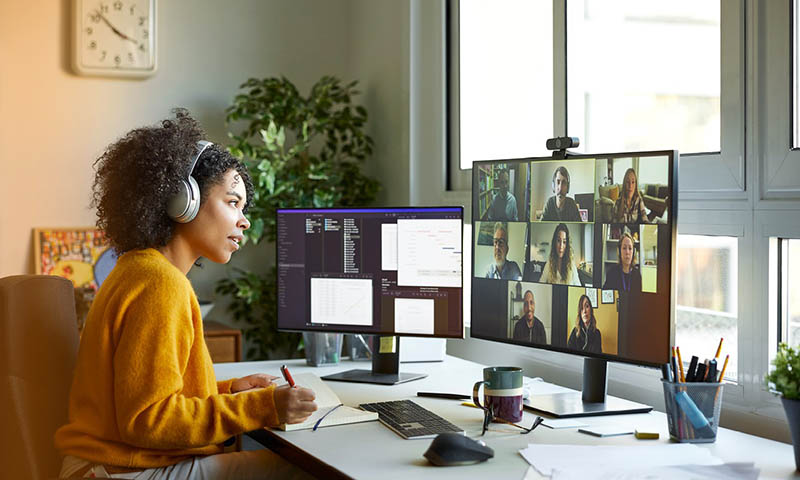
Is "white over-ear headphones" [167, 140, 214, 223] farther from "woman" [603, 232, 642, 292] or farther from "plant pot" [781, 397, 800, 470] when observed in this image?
"plant pot" [781, 397, 800, 470]

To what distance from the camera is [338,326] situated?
218 cm

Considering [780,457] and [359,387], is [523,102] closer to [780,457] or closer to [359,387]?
[359,387]

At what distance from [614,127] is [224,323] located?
1.83m

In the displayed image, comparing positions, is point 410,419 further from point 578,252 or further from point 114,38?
point 114,38

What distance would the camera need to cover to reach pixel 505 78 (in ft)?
8.74

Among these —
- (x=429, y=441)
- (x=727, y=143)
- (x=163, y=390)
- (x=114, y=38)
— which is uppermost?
(x=114, y=38)

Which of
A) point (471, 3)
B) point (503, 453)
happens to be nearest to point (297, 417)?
point (503, 453)

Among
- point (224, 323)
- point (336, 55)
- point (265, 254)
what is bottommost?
point (224, 323)

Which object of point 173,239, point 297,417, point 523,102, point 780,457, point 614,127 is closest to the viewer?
point 780,457

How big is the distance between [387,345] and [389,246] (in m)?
0.27

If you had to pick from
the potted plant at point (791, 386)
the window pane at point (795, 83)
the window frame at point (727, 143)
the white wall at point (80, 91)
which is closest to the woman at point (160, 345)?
the potted plant at point (791, 386)

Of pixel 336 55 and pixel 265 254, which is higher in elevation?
pixel 336 55

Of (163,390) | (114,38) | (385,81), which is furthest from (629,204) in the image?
(114,38)

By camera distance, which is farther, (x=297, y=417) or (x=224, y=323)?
(x=224, y=323)
